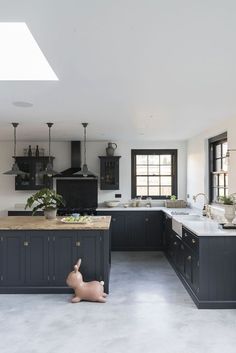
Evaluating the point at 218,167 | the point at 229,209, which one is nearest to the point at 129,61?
the point at 229,209

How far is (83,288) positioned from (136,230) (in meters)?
2.93

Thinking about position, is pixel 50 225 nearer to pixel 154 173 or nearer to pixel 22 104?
pixel 22 104

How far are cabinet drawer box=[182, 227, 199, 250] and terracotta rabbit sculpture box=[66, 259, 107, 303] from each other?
1.27 m

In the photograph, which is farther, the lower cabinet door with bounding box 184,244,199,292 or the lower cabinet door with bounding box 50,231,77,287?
the lower cabinet door with bounding box 50,231,77,287

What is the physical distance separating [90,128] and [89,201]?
214 cm

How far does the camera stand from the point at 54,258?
4129 mm

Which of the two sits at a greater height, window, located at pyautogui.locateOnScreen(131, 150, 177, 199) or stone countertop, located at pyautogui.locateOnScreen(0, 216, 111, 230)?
window, located at pyautogui.locateOnScreen(131, 150, 177, 199)

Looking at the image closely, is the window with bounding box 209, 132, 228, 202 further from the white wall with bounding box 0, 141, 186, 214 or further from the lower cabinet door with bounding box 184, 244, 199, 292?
the white wall with bounding box 0, 141, 186, 214

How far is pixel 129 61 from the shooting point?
2422 millimetres

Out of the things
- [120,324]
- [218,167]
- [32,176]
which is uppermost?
[218,167]

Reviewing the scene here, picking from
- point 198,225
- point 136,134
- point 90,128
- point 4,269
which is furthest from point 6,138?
point 198,225

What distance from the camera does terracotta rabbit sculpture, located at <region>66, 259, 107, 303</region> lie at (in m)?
3.74

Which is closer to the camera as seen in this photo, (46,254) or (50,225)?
(46,254)

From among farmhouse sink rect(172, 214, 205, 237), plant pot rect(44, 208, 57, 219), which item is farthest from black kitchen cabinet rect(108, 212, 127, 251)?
plant pot rect(44, 208, 57, 219)
